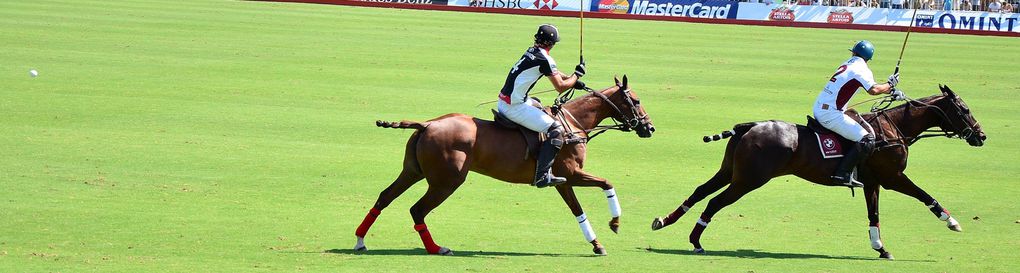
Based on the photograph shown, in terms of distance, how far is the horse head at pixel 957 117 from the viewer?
43.1 feet

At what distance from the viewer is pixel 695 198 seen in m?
12.9

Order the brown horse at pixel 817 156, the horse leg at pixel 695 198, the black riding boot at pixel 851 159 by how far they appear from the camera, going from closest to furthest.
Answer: the brown horse at pixel 817 156
the black riding boot at pixel 851 159
the horse leg at pixel 695 198

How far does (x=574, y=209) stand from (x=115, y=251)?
167 inches

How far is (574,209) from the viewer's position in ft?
39.7

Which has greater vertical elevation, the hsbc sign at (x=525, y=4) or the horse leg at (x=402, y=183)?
the horse leg at (x=402, y=183)

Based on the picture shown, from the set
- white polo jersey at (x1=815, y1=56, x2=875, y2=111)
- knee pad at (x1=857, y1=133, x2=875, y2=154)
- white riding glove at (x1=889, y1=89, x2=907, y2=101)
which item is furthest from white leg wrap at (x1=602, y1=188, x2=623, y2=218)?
white riding glove at (x1=889, y1=89, x2=907, y2=101)

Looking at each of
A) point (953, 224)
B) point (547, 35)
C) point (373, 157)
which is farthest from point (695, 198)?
point (373, 157)

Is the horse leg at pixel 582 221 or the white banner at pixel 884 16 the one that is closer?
the horse leg at pixel 582 221

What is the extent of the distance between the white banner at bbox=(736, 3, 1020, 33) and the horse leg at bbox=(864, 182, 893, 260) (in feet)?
97.6

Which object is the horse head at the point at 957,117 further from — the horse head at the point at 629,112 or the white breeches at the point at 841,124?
the horse head at the point at 629,112

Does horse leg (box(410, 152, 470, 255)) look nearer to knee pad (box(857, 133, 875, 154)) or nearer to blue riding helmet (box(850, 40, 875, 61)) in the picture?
knee pad (box(857, 133, 875, 154))

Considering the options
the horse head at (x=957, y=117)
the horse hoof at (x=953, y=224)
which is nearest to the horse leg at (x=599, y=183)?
the horse hoof at (x=953, y=224)

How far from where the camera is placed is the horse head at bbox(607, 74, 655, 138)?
12352mm

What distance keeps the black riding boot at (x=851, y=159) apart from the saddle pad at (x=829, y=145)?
0.29ft
